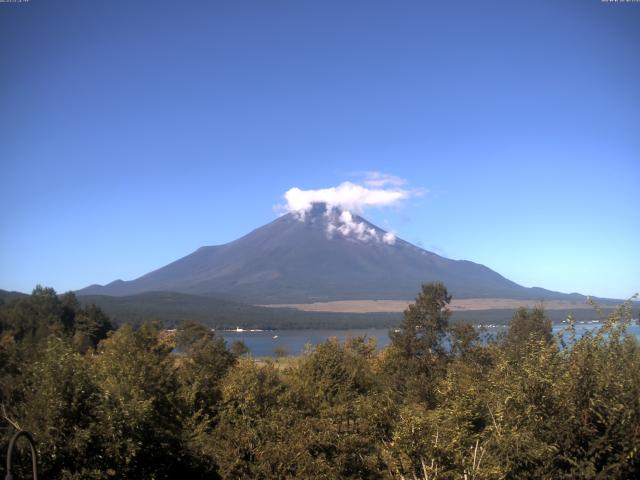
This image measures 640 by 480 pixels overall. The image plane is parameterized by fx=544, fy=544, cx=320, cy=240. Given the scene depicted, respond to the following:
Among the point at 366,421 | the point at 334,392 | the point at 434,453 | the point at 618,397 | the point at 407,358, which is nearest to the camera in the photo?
the point at 618,397

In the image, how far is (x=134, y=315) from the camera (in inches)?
5664

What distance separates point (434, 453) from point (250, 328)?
155 metres

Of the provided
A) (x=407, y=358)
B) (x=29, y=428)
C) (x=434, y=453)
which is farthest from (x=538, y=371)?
(x=407, y=358)

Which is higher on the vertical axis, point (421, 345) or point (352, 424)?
point (421, 345)

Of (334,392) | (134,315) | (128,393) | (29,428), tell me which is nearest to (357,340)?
(334,392)

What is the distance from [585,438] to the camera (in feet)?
35.7

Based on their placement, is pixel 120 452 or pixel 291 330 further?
pixel 291 330

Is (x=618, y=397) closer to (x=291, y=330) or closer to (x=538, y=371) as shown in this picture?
(x=538, y=371)

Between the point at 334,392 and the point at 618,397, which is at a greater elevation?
the point at 618,397

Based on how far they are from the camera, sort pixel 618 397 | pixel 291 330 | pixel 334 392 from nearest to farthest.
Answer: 1. pixel 618 397
2. pixel 334 392
3. pixel 291 330

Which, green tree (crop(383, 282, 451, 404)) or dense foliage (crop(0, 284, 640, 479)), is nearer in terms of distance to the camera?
dense foliage (crop(0, 284, 640, 479))

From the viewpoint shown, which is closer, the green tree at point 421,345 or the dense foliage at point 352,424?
the dense foliage at point 352,424

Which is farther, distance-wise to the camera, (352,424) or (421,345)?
(421,345)

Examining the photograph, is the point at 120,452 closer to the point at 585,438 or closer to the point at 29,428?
Answer: the point at 29,428
